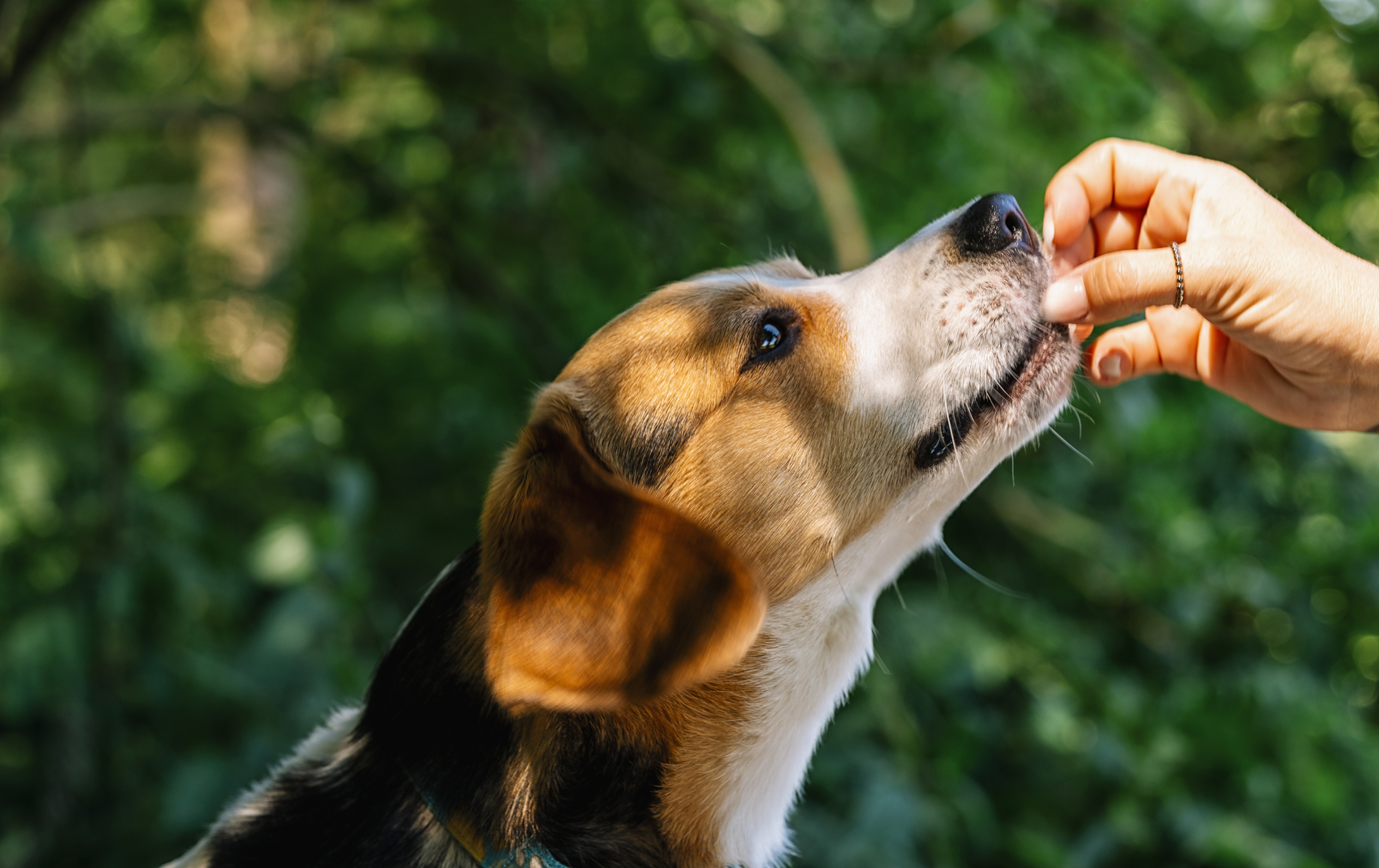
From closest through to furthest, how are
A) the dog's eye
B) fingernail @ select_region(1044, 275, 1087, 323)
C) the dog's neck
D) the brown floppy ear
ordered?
the brown floppy ear → fingernail @ select_region(1044, 275, 1087, 323) → the dog's neck → the dog's eye

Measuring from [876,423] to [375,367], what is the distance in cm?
345

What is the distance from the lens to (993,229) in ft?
7.06

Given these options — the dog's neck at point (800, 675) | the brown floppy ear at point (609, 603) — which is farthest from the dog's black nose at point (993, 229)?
the brown floppy ear at point (609, 603)

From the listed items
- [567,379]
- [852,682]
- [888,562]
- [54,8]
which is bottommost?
[852,682]

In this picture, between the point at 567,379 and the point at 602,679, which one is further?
the point at 567,379

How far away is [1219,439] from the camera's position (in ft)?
15.0

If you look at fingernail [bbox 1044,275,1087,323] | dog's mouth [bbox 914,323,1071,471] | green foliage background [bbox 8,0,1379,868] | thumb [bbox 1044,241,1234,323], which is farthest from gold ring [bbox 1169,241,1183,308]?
green foliage background [bbox 8,0,1379,868]

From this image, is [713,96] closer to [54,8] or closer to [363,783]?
[54,8]

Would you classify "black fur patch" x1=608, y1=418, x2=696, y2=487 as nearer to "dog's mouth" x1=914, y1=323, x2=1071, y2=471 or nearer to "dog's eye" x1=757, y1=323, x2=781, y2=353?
"dog's eye" x1=757, y1=323, x2=781, y2=353

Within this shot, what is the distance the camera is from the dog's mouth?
2.12 meters

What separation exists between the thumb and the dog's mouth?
0.26 m

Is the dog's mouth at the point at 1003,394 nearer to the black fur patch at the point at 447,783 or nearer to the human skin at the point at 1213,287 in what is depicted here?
the human skin at the point at 1213,287

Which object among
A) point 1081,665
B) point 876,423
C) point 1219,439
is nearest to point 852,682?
point 876,423

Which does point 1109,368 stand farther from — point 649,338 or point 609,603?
point 609,603
